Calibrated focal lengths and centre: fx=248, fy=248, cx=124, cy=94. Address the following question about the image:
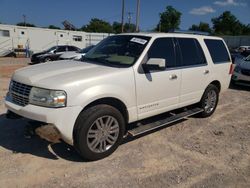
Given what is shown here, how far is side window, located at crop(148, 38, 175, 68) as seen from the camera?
13.9ft

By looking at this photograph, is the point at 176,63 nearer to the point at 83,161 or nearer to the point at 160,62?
the point at 160,62

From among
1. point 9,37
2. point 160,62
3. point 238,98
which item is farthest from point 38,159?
point 9,37

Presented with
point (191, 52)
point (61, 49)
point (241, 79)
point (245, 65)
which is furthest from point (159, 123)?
point (61, 49)

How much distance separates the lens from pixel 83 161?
3635 mm

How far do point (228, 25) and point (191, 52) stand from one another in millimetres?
88738

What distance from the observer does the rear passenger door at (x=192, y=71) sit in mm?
4770

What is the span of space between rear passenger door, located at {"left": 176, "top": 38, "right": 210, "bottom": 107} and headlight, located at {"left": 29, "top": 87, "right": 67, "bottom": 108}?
2.45m

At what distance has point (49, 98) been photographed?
10.4 feet

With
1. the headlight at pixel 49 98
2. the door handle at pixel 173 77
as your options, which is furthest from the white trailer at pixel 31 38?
the headlight at pixel 49 98

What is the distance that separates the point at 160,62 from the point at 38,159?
2321mm

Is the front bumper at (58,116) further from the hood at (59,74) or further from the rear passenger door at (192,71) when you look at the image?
the rear passenger door at (192,71)

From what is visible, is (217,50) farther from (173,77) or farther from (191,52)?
(173,77)

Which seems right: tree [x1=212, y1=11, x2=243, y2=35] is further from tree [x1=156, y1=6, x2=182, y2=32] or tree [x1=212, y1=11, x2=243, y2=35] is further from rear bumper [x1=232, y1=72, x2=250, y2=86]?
rear bumper [x1=232, y1=72, x2=250, y2=86]

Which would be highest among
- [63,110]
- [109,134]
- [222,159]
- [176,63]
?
[176,63]
